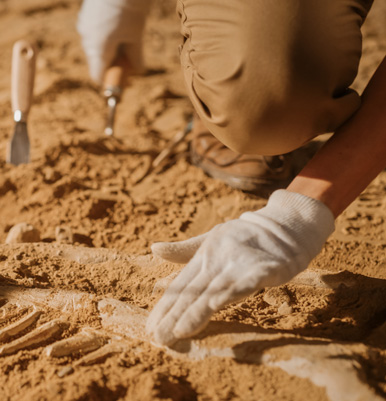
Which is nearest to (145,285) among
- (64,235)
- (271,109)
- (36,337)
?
(36,337)

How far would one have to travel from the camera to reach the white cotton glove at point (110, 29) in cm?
210

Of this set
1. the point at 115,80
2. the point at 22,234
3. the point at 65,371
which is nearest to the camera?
the point at 65,371

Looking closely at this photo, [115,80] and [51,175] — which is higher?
[115,80]

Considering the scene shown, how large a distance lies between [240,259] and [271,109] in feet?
1.40

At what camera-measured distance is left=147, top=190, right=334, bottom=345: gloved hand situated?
1030 millimetres

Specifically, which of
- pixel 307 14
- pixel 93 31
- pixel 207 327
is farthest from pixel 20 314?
pixel 93 31

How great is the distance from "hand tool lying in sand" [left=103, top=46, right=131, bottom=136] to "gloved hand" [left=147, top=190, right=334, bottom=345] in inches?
52.5

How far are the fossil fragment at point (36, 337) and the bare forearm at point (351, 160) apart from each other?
0.70 metres

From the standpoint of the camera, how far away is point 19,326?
3.79 ft

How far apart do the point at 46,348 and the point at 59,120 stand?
1.69 metres

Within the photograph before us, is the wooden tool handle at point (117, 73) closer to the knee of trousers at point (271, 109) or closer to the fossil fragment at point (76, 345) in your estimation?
the knee of trousers at point (271, 109)

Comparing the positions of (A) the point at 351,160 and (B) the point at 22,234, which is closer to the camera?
(A) the point at 351,160

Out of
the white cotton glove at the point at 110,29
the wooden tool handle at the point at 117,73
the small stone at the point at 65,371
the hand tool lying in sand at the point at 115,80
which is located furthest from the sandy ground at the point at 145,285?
the white cotton glove at the point at 110,29

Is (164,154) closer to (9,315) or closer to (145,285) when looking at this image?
(145,285)
